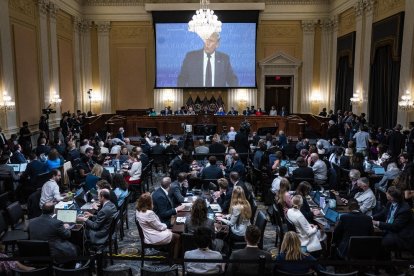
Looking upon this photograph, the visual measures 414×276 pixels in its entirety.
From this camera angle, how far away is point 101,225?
6.35m

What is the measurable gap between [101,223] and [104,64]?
700 inches

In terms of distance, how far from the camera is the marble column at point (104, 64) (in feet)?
73.7

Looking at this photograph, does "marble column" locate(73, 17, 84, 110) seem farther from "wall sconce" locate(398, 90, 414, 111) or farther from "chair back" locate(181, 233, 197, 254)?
"chair back" locate(181, 233, 197, 254)

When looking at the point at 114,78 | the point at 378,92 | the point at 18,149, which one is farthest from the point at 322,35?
the point at 18,149

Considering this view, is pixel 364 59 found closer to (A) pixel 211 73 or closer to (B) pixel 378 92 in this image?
(B) pixel 378 92

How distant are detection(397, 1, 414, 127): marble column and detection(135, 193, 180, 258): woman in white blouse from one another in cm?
1017

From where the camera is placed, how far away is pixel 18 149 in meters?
10.4

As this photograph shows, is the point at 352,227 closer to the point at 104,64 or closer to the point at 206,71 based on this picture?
the point at 206,71

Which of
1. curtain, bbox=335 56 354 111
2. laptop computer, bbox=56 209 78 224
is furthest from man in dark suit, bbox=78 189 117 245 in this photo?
curtain, bbox=335 56 354 111

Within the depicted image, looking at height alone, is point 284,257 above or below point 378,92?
below

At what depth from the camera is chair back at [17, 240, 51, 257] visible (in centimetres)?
506

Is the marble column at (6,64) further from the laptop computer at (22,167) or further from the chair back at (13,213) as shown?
the chair back at (13,213)

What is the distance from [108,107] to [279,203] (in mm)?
17820

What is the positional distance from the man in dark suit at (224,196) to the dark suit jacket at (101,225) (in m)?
1.91
